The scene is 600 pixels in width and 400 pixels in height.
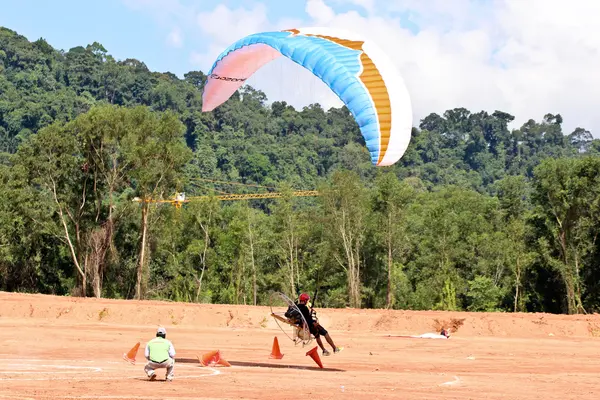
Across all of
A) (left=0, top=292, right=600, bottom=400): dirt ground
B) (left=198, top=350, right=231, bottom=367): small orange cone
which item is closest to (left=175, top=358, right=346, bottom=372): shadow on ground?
(left=0, top=292, right=600, bottom=400): dirt ground

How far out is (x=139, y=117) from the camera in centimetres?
4834

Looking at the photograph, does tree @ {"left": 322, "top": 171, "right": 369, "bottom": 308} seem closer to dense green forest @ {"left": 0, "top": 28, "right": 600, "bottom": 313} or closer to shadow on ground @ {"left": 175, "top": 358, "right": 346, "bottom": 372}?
dense green forest @ {"left": 0, "top": 28, "right": 600, "bottom": 313}

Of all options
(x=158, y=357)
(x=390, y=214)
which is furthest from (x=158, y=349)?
(x=390, y=214)

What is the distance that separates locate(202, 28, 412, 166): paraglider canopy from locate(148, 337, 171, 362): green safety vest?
5.69 m

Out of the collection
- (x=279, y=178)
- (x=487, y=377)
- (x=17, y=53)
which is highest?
(x=17, y=53)

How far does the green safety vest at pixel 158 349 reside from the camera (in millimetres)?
14641

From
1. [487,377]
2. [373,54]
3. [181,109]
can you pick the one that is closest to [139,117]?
[373,54]

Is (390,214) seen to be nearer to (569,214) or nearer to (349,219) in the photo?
(349,219)

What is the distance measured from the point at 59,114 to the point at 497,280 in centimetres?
9585

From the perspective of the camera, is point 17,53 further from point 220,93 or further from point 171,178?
point 220,93

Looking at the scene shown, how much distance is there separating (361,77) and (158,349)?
700cm

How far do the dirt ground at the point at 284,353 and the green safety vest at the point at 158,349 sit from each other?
17.7 inches

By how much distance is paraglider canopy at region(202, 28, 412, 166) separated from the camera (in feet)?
58.9

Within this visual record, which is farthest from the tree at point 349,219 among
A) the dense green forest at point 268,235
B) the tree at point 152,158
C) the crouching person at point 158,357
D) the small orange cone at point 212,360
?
the crouching person at point 158,357
